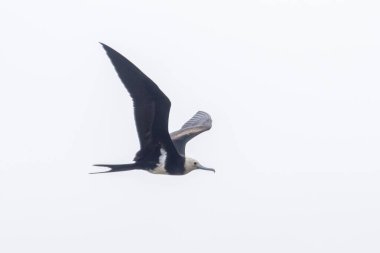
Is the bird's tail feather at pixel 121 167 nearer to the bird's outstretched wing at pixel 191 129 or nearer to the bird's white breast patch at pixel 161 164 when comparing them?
the bird's white breast patch at pixel 161 164

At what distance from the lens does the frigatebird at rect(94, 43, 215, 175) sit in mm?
11970

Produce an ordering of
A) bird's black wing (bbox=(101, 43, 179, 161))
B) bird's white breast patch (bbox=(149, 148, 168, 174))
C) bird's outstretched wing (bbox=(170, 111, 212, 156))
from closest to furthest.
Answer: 1. bird's black wing (bbox=(101, 43, 179, 161))
2. bird's white breast patch (bbox=(149, 148, 168, 174))
3. bird's outstretched wing (bbox=(170, 111, 212, 156))

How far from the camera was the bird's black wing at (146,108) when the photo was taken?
39.0ft

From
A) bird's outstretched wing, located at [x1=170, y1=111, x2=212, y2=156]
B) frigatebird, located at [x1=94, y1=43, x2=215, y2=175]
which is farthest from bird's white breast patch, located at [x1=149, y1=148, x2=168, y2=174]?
bird's outstretched wing, located at [x1=170, y1=111, x2=212, y2=156]

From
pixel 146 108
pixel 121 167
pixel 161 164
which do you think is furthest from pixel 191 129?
pixel 146 108

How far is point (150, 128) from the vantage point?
1291 centimetres

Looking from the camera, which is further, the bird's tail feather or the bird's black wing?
the bird's tail feather

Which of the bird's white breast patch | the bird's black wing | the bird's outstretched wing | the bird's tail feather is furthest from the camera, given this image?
the bird's outstretched wing

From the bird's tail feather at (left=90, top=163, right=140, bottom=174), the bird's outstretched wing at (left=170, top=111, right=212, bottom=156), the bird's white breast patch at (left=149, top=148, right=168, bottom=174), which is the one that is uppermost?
the bird's outstretched wing at (left=170, top=111, right=212, bottom=156)

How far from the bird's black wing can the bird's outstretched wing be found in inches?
48.8

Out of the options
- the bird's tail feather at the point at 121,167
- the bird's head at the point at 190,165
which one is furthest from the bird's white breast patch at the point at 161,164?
the bird's head at the point at 190,165

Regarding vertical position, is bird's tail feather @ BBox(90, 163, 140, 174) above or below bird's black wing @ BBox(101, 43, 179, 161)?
below

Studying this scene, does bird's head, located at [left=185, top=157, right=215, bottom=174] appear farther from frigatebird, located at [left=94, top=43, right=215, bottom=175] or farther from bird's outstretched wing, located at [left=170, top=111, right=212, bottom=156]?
bird's outstretched wing, located at [left=170, top=111, right=212, bottom=156]

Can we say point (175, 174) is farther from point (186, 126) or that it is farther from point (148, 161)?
point (186, 126)
